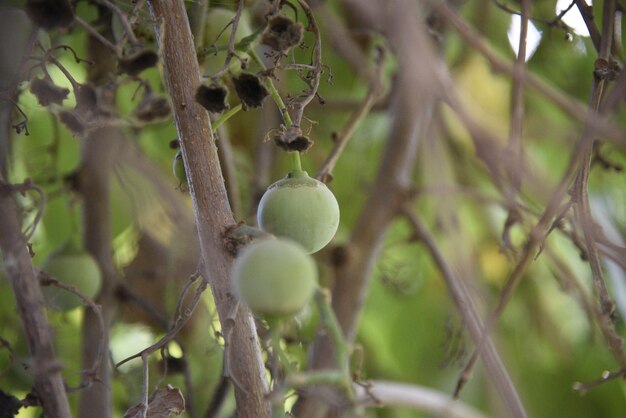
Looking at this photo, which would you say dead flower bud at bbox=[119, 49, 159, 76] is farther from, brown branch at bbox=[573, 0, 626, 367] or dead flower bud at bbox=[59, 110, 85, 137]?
brown branch at bbox=[573, 0, 626, 367]

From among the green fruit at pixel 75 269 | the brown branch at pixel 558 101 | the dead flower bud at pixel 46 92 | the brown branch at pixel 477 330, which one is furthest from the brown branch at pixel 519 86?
the green fruit at pixel 75 269

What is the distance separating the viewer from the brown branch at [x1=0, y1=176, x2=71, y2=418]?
585 millimetres

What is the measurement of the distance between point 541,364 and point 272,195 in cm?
→ 111

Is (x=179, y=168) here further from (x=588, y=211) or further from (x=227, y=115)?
(x=588, y=211)

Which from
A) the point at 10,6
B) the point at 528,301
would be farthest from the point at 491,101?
the point at 10,6

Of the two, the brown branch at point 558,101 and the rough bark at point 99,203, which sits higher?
the brown branch at point 558,101

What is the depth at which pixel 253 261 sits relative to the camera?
1.50 feet

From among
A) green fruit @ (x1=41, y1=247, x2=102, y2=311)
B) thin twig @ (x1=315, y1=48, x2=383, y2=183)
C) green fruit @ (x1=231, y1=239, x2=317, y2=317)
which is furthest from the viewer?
green fruit @ (x1=41, y1=247, x2=102, y2=311)

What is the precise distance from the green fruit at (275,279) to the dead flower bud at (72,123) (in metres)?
0.21

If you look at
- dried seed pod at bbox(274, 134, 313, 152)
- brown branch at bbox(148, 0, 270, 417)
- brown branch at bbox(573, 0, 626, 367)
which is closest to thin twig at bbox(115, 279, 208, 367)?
brown branch at bbox(148, 0, 270, 417)

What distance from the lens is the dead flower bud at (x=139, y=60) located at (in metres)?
0.51

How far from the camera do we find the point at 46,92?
0.61 m

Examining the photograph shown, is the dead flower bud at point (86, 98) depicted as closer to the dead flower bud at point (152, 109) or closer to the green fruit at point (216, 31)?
the dead flower bud at point (152, 109)

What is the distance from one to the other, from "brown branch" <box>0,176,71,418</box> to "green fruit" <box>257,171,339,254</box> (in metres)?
0.18
